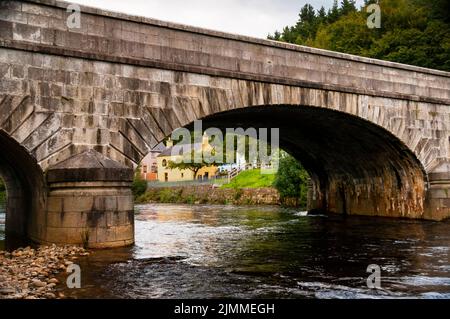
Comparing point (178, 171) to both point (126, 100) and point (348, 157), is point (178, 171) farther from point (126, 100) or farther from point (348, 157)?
point (126, 100)

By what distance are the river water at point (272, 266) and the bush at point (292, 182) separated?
18198 millimetres

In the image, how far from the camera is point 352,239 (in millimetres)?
13719

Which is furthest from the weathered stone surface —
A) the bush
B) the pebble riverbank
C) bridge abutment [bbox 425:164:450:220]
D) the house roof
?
the house roof

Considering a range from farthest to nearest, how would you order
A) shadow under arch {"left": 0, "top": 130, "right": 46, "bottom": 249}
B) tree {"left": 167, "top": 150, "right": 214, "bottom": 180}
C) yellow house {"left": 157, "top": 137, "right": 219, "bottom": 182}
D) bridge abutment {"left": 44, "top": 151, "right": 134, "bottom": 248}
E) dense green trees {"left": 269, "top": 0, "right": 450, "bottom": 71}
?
yellow house {"left": 157, "top": 137, "right": 219, "bottom": 182}
tree {"left": 167, "top": 150, "right": 214, "bottom": 180}
dense green trees {"left": 269, "top": 0, "right": 450, "bottom": 71}
shadow under arch {"left": 0, "top": 130, "right": 46, "bottom": 249}
bridge abutment {"left": 44, "top": 151, "right": 134, "bottom": 248}

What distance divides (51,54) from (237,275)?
671cm

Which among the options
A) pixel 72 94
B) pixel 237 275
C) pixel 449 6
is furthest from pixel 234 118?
pixel 449 6

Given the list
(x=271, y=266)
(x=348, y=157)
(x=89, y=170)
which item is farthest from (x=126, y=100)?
(x=348, y=157)

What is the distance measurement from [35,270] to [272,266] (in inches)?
169

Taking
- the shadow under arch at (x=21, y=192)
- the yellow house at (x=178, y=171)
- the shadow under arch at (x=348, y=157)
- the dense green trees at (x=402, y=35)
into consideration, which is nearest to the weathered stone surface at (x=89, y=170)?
the shadow under arch at (x=21, y=192)

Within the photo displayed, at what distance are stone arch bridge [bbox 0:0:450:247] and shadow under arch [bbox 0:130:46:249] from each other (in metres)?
0.06

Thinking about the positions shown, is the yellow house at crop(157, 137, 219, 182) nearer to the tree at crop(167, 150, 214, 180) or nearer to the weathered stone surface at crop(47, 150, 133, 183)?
the tree at crop(167, 150, 214, 180)

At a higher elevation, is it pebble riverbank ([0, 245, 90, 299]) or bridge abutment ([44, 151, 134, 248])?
bridge abutment ([44, 151, 134, 248])

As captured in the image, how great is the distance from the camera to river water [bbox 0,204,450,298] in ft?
22.8
